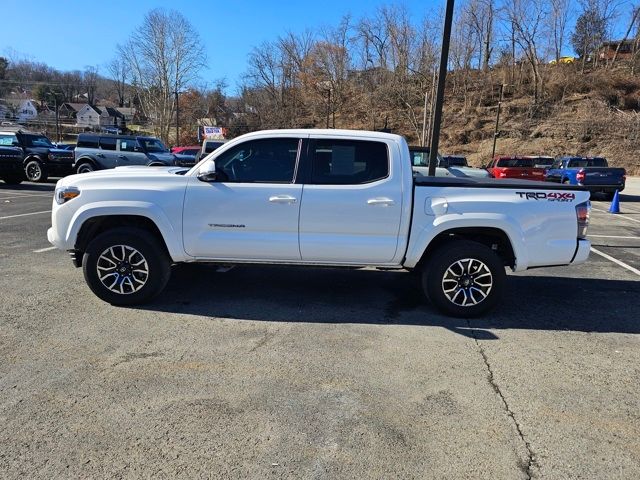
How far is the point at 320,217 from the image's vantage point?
498 centimetres

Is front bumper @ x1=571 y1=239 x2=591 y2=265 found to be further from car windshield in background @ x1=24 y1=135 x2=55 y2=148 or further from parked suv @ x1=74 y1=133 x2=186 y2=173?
car windshield in background @ x1=24 y1=135 x2=55 y2=148

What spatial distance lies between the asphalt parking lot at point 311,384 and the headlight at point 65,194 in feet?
3.64

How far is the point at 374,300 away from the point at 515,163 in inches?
726

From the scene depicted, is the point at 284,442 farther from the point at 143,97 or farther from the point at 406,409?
the point at 143,97

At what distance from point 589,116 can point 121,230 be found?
178 ft

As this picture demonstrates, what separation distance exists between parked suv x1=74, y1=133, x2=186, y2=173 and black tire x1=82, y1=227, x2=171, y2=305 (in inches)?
564

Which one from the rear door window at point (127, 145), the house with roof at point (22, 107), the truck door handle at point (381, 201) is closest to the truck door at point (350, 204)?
the truck door handle at point (381, 201)

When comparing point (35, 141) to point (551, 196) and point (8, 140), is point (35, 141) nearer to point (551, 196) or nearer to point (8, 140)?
point (8, 140)

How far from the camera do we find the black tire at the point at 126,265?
16.7ft

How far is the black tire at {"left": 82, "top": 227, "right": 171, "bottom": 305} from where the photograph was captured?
5.09m

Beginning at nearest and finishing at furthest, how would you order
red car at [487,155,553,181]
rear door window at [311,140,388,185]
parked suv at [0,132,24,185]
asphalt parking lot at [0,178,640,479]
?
asphalt parking lot at [0,178,640,479] → rear door window at [311,140,388,185] → parked suv at [0,132,24,185] → red car at [487,155,553,181]

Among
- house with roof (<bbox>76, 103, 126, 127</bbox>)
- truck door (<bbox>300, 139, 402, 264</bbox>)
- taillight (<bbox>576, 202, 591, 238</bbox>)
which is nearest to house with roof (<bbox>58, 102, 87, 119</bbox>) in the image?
house with roof (<bbox>76, 103, 126, 127</bbox>)

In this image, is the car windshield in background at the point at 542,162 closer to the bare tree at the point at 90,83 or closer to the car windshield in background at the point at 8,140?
the car windshield in background at the point at 8,140

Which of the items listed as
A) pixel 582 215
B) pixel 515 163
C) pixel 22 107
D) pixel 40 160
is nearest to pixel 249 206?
pixel 582 215
